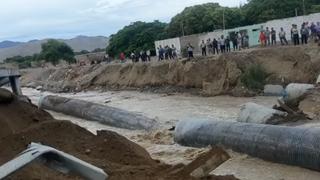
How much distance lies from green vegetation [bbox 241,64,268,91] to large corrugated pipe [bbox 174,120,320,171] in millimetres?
16351

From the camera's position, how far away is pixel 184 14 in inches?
3049

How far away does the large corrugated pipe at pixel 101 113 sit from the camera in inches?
866

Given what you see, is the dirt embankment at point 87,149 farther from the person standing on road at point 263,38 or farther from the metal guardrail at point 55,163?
the person standing on road at point 263,38

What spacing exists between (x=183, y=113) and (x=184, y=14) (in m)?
52.4

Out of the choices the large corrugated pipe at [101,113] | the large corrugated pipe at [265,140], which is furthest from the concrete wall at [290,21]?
the large corrugated pipe at [265,140]

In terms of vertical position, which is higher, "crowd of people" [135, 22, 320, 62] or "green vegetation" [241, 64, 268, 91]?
"crowd of people" [135, 22, 320, 62]

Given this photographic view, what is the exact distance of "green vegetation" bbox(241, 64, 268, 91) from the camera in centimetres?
3075

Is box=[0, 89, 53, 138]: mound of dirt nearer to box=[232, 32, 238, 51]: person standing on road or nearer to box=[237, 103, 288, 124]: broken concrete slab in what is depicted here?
box=[237, 103, 288, 124]: broken concrete slab

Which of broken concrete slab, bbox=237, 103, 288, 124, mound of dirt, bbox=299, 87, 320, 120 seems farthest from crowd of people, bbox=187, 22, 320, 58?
broken concrete slab, bbox=237, 103, 288, 124

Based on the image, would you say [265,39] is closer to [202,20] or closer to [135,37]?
[202,20]

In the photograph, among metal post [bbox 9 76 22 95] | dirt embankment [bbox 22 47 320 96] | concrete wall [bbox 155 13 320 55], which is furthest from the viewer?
concrete wall [bbox 155 13 320 55]

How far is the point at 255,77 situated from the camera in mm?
31312

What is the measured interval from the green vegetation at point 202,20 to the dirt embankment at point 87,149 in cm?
4905

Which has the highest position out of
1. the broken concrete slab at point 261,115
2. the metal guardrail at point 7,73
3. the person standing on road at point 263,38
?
the metal guardrail at point 7,73
